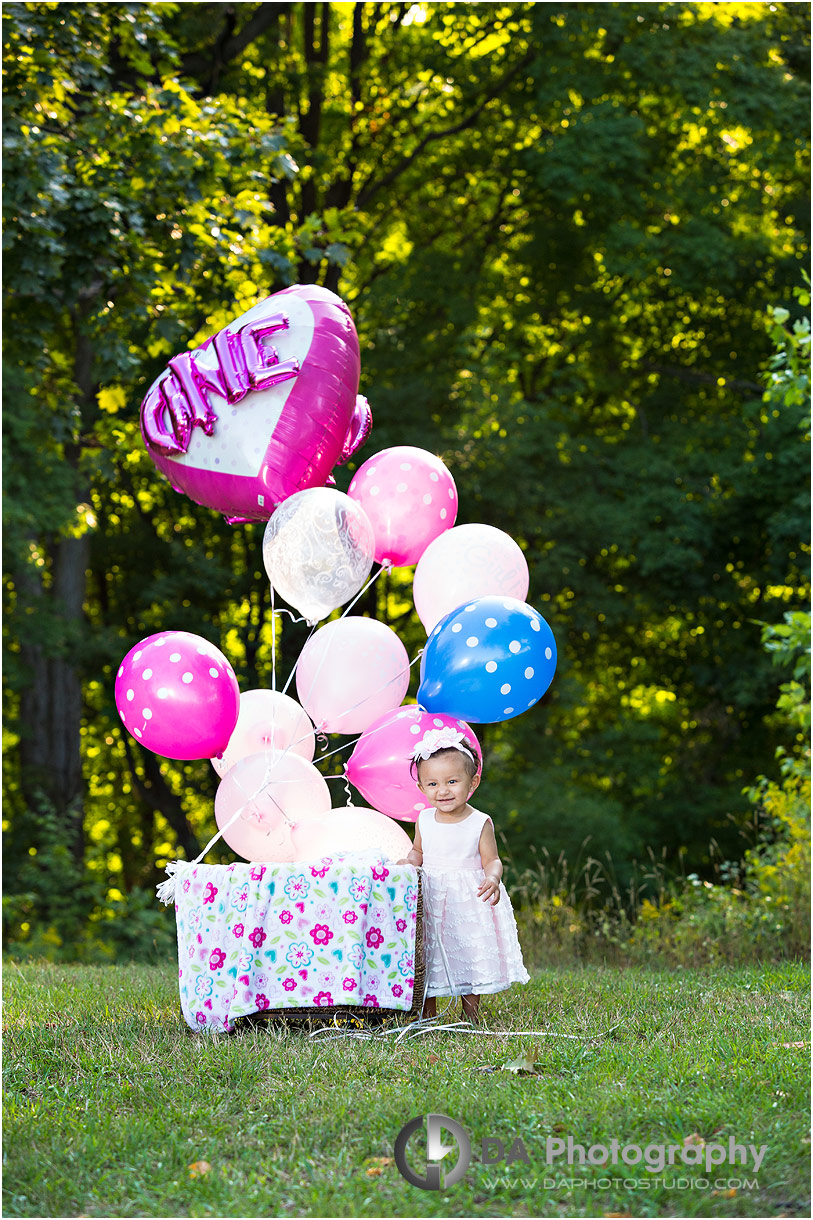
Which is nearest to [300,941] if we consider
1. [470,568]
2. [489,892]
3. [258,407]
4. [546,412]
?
[489,892]

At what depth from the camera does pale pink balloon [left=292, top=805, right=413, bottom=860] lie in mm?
4488

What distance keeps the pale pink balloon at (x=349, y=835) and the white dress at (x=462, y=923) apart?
6.2 inches

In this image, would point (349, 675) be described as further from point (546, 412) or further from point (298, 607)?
point (546, 412)

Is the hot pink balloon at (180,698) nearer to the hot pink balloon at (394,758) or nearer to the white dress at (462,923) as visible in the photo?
the hot pink balloon at (394,758)

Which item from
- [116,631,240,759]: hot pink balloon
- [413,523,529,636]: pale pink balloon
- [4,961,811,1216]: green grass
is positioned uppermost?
[413,523,529,636]: pale pink balloon

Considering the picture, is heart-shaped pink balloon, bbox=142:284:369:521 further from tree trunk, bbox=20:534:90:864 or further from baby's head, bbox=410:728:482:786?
tree trunk, bbox=20:534:90:864

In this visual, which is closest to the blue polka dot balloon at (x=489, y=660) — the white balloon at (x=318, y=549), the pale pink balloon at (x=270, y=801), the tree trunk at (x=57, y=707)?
the white balloon at (x=318, y=549)

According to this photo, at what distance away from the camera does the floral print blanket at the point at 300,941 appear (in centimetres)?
404

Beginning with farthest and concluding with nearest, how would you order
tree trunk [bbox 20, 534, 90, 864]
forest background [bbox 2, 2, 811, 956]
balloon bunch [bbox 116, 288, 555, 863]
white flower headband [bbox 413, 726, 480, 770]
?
tree trunk [bbox 20, 534, 90, 864] < forest background [bbox 2, 2, 811, 956] < balloon bunch [bbox 116, 288, 555, 863] < white flower headband [bbox 413, 726, 480, 770]

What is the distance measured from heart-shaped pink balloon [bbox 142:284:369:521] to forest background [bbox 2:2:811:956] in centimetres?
580

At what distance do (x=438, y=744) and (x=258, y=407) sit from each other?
59.5 inches

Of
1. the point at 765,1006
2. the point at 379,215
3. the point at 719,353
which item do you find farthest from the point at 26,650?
the point at 765,1006

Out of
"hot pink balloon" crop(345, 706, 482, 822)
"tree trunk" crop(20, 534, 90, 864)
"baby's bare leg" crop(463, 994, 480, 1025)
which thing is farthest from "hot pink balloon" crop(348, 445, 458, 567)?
"tree trunk" crop(20, 534, 90, 864)

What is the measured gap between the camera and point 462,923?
4.29m
